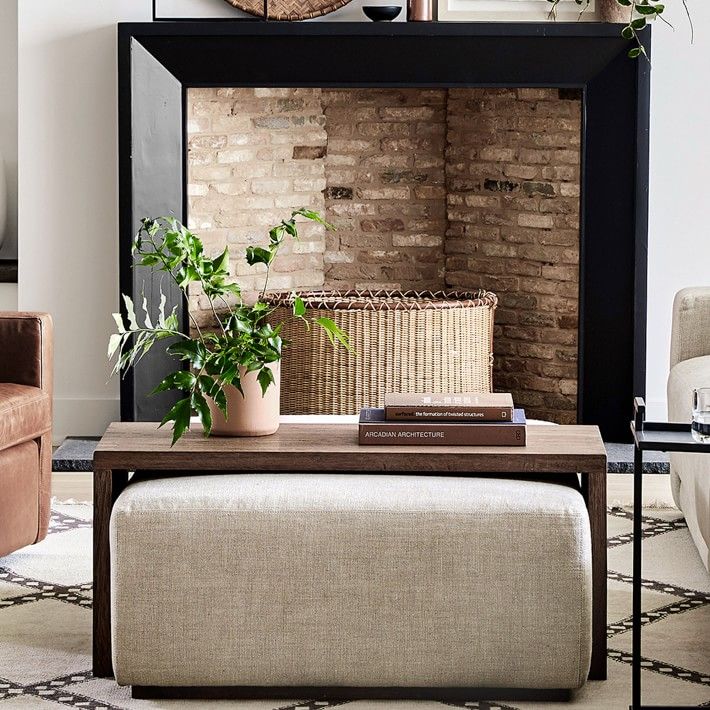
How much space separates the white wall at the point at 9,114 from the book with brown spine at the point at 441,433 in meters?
2.91

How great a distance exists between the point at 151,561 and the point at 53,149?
2566 millimetres

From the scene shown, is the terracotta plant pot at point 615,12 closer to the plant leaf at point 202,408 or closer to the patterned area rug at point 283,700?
the patterned area rug at point 283,700

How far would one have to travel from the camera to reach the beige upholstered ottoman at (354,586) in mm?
2316

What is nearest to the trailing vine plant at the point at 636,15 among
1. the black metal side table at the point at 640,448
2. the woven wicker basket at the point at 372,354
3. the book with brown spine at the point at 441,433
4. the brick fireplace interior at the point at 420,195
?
the brick fireplace interior at the point at 420,195

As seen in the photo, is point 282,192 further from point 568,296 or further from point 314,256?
point 568,296

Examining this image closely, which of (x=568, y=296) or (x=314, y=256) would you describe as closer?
(x=568, y=296)

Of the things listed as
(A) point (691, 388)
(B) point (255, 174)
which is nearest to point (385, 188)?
(B) point (255, 174)

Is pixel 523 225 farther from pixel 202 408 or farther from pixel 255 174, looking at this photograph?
pixel 202 408

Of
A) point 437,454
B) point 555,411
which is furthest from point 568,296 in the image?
point 437,454

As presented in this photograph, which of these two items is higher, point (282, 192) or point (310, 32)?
point (310, 32)

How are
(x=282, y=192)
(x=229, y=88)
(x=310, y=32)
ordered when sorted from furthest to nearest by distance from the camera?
1. (x=282, y=192)
2. (x=229, y=88)
3. (x=310, y=32)

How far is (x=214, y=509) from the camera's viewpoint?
233cm

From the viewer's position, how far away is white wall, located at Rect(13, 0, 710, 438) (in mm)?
4520

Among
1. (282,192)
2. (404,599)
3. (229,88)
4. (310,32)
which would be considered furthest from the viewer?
(282,192)
